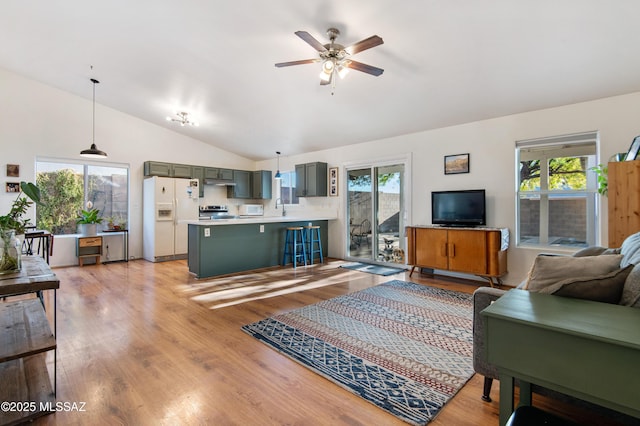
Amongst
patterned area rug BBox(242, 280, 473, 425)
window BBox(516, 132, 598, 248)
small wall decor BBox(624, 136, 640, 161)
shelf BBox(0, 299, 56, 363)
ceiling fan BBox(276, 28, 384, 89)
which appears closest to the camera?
shelf BBox(0, 299, 56, 363)

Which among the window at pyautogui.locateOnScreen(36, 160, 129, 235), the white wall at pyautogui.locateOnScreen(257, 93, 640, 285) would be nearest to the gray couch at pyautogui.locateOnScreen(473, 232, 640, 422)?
the white wall at pyautogui.locateOnScreen(257, 93, 640, 285)

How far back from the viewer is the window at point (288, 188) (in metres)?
7.91

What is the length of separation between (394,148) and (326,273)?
2.63 meters

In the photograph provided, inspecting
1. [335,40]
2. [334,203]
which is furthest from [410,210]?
[335,40]

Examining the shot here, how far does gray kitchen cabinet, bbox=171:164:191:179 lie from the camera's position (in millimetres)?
7114

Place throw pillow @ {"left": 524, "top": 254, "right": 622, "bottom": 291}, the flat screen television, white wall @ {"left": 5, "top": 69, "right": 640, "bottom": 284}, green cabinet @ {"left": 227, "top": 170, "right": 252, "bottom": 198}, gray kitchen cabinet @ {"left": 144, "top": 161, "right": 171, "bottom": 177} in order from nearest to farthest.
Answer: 1. throw pillow @ {"left": 524, "top": 254, "right": 622, "bottom": 291}
2. white wall @ {"left": 5, "top": 69, "right": 640, "bottom": 284}
3. the flat screen television
4. gray kitchen cabinet @ {"left": 144, "top": 161, "right": 171, "bottom": 177}
5. green cabinet @ {"left": 227, "top": 170, "right": 252, "bottom": 198}

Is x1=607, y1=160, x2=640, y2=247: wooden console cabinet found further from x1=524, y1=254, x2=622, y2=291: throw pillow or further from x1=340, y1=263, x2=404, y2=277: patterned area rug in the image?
x1=340, y1=263, x2=404, y2=277: patterned area rug

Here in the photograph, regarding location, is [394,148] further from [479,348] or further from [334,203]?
[479,348]

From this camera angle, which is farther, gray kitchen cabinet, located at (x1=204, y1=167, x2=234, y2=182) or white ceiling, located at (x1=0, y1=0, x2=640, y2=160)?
gray kitchen cabinet, located at (x1=204, y1=167, x2=234, y2=182)

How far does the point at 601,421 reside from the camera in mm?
1698

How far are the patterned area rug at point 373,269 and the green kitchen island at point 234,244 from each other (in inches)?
52.1

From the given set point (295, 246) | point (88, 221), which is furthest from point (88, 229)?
point (295, 246)

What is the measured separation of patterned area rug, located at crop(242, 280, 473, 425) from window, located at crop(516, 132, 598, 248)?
1.60 meters

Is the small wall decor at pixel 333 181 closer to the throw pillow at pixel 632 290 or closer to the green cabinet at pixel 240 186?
the green cabinet at pixel 240 186
